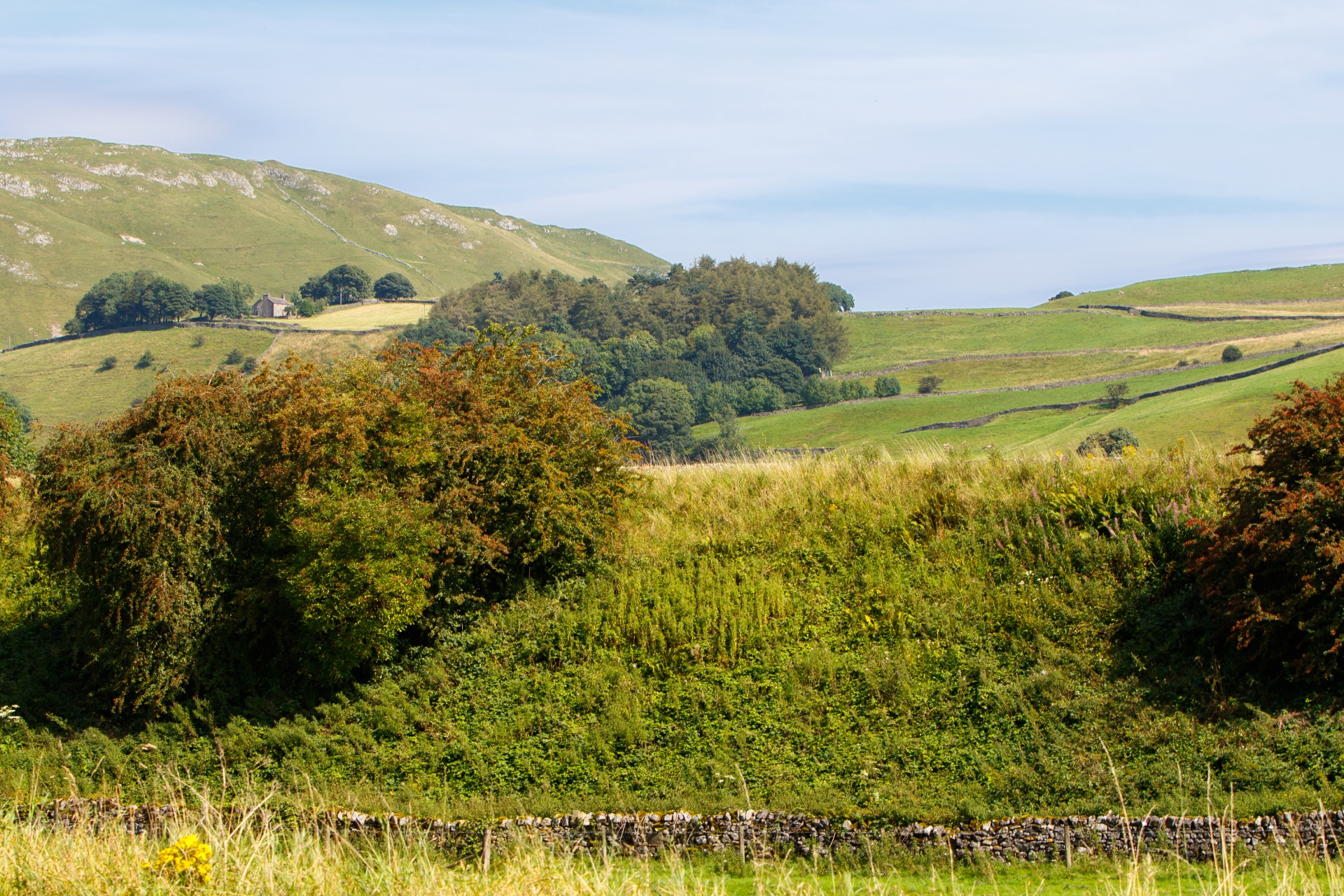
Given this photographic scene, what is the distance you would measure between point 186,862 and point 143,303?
470 ft

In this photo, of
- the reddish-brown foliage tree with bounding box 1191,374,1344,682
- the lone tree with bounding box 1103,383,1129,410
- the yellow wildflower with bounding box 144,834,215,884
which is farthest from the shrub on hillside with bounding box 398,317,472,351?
the yellow wildflower with bounding box 144,834,215,884

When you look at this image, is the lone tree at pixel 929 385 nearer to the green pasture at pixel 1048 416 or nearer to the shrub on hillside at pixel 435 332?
the green pasture at pixel 1048 416

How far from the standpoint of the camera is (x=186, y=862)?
14.9ft

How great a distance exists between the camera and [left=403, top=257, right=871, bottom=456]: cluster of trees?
94875 mm

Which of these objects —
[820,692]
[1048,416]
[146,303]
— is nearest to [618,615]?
[820,692]

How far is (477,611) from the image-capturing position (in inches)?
594

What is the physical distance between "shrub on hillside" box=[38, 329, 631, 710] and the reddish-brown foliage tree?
8735 mm

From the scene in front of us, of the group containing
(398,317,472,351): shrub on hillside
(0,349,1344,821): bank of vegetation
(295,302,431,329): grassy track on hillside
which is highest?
(295,302,431,329): grassy track on hillside

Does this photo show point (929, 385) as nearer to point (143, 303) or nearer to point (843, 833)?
point (843, 833)

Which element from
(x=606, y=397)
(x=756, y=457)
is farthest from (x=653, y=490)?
(x=606, y=397)

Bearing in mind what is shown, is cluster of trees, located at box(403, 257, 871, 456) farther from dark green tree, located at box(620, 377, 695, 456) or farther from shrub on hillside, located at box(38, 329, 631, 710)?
shrub on hillside, located at box(38, 329, 631, 710)

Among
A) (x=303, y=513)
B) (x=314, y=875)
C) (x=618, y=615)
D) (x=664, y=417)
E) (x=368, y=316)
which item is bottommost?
(x=618, y=615)

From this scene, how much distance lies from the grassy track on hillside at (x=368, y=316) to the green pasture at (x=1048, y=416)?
63.6 metres

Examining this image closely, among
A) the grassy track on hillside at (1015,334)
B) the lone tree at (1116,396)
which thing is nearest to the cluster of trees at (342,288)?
the grassy track on hillside at (1015,334)
